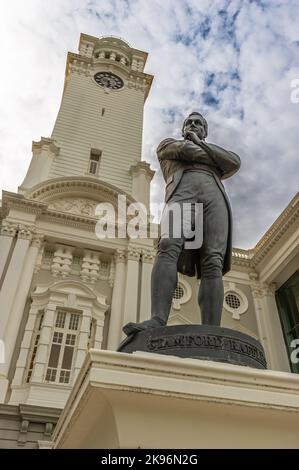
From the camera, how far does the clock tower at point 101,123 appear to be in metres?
19.4

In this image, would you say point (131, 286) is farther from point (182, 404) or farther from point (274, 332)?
point (182, 404)

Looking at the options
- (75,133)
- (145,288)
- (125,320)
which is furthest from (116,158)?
(125,320)

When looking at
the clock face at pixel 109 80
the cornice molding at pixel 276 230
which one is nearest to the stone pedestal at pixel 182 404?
the cornice molding at pixel 276 230

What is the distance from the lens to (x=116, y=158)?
20875 millimetres

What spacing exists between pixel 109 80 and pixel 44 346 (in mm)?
18206

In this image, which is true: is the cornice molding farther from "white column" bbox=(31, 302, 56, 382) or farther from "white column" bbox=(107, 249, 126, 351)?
"white column" bbox=(31, 302, 56, 382)

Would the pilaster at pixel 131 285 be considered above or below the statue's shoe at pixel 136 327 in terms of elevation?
above

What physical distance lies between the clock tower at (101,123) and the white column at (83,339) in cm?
634

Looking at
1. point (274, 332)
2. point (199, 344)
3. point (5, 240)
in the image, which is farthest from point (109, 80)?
point (199, 344)

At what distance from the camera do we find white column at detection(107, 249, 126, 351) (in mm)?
13984

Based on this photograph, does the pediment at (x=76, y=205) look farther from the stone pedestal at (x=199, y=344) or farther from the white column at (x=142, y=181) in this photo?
the stone pedestal at (x=199, y=344)

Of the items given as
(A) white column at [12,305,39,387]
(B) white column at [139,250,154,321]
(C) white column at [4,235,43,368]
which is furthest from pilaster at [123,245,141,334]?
(C) white column at [4,235,43,368]

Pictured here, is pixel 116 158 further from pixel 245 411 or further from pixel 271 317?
pixel 245 411
